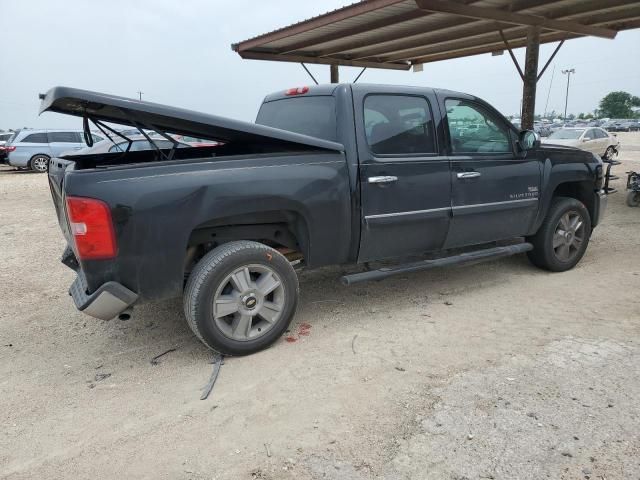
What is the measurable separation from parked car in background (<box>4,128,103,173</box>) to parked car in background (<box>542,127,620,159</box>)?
1814 cm

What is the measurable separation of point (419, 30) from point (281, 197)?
7664mm

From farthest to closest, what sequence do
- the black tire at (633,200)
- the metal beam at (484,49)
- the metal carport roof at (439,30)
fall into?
the metal beam at (484,49) < the black tire at (633,200) < the metal carport roof at (439,30)

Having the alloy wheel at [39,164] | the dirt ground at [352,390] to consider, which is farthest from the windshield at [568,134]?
the alloy wheel at [39,164]

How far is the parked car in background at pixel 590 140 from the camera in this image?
64.6ft

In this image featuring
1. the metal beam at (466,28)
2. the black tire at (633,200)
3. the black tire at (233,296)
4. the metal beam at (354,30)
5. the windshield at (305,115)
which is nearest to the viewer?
the black tire at (233,296)

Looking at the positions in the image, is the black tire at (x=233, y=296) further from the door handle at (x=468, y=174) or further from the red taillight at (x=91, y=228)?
the door handle at (x=468, y=174)

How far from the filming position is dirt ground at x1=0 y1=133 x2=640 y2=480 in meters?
2.48

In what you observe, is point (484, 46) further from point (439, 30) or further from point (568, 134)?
point (568, 134)

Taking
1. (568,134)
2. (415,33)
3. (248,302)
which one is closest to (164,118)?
(248,302)

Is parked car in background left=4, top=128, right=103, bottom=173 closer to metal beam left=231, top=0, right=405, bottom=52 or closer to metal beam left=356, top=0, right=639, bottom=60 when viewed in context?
metal beam left=231, top=0, right=405, bottom=52

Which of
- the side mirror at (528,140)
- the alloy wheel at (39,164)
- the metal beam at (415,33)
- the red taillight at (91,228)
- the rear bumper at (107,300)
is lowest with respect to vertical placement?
the alloy wheel at (39,164)

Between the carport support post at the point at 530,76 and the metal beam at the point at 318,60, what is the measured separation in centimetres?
436

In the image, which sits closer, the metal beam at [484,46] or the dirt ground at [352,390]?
the dirt ground at [352,390]

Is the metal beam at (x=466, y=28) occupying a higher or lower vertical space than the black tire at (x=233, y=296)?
higher
